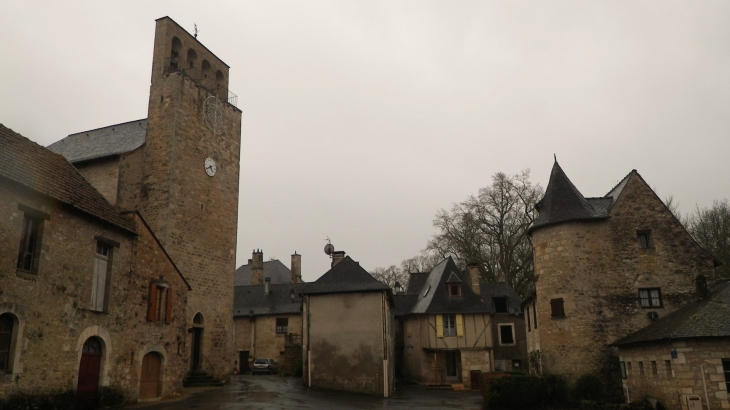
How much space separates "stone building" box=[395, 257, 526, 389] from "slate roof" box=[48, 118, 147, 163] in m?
16.1

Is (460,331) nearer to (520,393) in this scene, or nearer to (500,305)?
(500,305)

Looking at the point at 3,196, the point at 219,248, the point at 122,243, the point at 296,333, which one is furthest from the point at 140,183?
the point at 296,333

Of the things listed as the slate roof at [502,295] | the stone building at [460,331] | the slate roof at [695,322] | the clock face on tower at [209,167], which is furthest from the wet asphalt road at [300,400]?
the clock face on tower at [209,167]

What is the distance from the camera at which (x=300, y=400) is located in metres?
16.9

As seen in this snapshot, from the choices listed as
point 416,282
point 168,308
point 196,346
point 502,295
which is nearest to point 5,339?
point 168,308

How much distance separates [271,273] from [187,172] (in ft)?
86.6

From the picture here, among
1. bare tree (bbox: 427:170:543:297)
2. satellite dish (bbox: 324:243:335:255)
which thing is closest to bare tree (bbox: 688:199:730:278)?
bare tree (bbox: 427:170:543:297)

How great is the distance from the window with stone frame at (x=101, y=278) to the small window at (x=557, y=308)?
1467 cm

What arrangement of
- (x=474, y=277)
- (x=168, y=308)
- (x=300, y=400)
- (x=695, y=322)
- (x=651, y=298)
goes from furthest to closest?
1. (x=474, y=277)
2. (x=651, y=298)
3. (x=300, y=400)
4. (x=168, y=308)
5. (x=695, y=322)

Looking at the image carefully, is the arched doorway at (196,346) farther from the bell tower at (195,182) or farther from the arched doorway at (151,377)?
the arched doorway at (151,377)

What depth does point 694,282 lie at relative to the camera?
19.0 meters

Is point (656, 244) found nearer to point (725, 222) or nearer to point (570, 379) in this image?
point (570, 379)

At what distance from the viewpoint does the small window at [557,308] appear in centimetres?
1952

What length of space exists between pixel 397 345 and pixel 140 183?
18452mm
